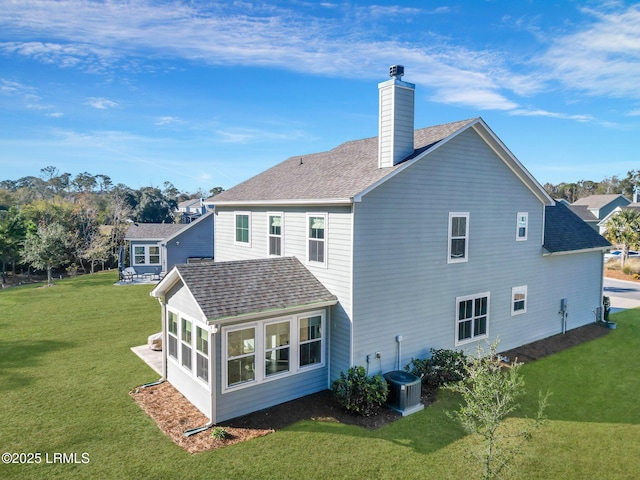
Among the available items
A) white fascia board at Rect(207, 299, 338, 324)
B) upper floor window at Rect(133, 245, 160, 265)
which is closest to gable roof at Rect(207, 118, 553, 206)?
white fascia board at Rect(207, 299, 338, 324)

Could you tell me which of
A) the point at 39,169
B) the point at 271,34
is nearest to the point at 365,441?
the point at 271,34

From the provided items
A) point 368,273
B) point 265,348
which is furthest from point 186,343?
point 368,273

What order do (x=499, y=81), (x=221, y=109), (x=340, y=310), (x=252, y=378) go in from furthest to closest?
(x=221, y=109) < (x=499, y=81) < (x=340, y=310) < (x=252, y=378)

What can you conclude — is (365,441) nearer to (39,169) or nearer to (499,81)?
(499,81)

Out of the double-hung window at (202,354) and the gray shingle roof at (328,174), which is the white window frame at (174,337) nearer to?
the double-hung window at (202,354)

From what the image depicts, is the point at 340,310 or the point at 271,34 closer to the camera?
the point at 340,310

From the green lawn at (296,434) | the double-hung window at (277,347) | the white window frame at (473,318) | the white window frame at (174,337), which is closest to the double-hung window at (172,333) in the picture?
the white window frame at (174,337)
